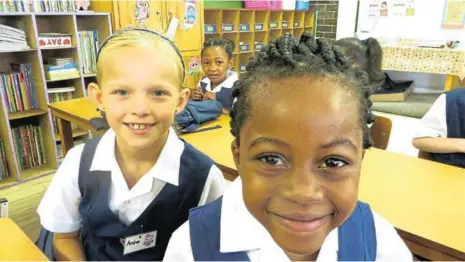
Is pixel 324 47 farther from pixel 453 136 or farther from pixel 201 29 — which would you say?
pixel 201 29

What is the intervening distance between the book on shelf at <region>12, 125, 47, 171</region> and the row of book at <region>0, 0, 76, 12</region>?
88 centimetres

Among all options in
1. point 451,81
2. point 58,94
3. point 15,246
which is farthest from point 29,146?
point 451,81

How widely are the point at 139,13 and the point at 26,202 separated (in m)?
1.81

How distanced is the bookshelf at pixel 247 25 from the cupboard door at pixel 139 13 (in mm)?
912

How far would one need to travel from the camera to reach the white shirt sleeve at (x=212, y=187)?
1.03 metres

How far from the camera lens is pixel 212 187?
1042mm

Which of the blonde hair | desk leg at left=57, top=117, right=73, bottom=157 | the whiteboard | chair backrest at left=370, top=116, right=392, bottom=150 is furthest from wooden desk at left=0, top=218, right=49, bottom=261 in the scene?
the whiteboard

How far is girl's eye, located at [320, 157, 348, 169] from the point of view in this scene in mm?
501

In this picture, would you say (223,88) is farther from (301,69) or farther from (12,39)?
(301,69)

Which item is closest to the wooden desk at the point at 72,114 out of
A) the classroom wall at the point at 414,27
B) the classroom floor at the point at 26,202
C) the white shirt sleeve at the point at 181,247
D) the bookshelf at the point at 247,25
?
the classroom floor at the point at 26,202

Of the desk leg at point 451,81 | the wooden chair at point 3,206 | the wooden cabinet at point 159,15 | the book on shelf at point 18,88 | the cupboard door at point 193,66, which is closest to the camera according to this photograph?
the wooden chair at point 3,206

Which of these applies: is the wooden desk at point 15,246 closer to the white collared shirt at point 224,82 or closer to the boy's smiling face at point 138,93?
the boy's smiling face at point 138,93

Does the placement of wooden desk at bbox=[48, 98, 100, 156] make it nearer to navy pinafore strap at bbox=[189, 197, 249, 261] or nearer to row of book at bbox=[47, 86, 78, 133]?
row of book at bbox=[47, 86, 78, 133]

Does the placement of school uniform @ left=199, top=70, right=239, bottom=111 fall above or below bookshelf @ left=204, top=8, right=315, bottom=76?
Answer: below
